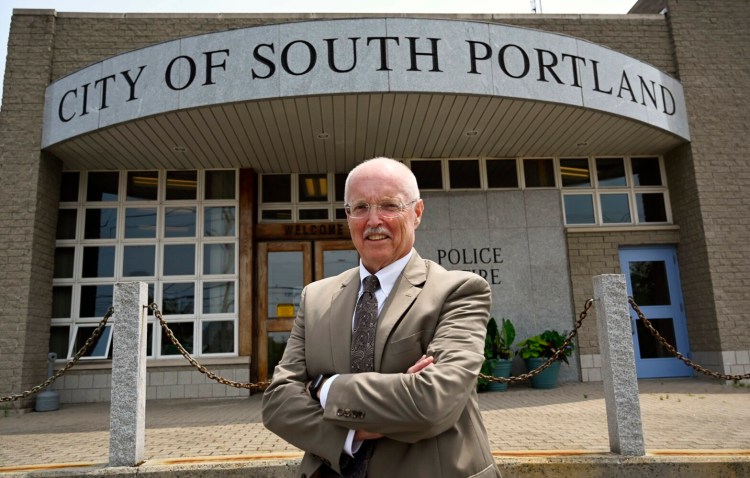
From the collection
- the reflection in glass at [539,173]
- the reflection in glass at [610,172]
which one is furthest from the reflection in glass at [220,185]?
the reflection in glass at [610,172]

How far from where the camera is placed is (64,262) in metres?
9.36

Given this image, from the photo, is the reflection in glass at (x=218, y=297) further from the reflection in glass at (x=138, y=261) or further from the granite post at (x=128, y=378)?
the granite post at (x=128, y=378)

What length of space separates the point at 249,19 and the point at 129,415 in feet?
23.4

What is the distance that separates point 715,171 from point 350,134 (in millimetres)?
6613

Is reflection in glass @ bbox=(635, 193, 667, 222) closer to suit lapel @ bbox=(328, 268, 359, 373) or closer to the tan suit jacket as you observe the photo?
the tan suit jacket

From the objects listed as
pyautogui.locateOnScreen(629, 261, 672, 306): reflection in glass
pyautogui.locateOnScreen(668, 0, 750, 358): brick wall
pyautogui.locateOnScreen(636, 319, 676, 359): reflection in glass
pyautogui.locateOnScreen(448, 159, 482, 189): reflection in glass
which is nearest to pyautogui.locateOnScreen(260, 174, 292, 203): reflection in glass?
pyautogui.locateOnScreen(448, 159, 482, 189): reflection in glass

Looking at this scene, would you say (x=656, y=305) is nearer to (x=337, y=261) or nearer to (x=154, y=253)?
(x=337, y=261)

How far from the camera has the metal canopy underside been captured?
24.5ft

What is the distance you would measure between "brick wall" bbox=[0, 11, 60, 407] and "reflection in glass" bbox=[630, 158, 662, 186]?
1087cm

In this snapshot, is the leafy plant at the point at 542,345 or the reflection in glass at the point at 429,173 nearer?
the leafy plant at the point at 542,345

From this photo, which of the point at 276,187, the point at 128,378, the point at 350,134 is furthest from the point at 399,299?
the point at 276,187

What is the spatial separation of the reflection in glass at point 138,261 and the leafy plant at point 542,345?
6.92 meters

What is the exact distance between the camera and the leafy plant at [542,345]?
9.01 metres

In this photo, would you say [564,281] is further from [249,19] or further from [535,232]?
[249,19]
